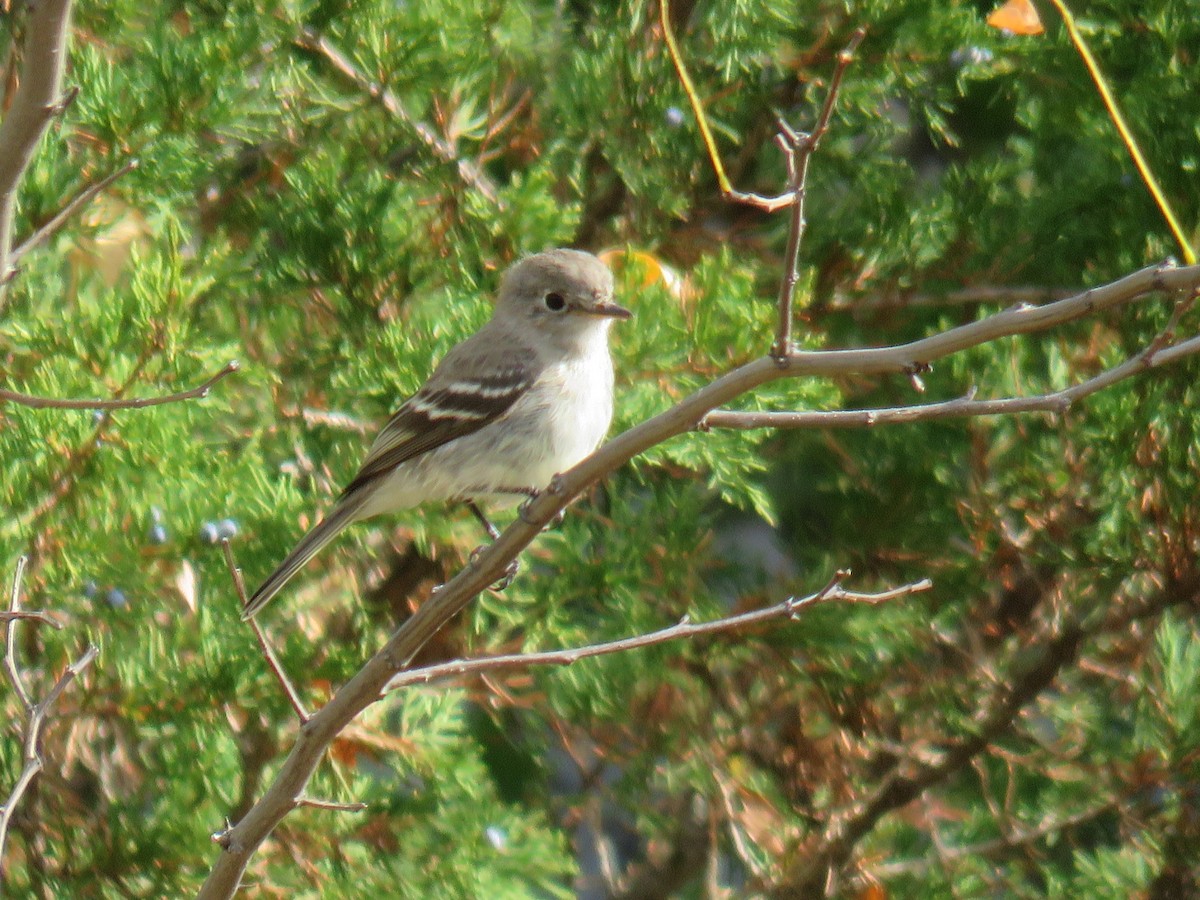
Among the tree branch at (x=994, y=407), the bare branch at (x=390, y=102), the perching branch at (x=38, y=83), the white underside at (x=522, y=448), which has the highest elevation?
the perching branch at (x=38, y=83)

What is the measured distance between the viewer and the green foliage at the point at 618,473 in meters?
2.99

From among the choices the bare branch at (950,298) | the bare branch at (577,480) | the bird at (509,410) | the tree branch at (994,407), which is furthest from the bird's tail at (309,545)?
the tree branch at (994,407)

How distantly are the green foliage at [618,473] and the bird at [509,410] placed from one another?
108 millimetres

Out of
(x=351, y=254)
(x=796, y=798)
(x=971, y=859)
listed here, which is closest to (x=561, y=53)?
(x=351, y=254)

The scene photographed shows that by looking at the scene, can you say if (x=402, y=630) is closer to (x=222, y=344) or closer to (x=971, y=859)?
(x=222, y=344)

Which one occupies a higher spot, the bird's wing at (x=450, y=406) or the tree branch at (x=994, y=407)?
the tree branch at (x=994, y=407)

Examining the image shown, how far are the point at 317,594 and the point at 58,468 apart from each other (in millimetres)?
864

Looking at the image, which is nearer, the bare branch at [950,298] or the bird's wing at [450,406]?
the bird's wing at [450,406]

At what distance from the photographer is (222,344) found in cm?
306

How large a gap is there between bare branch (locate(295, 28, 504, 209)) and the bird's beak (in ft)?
1.10

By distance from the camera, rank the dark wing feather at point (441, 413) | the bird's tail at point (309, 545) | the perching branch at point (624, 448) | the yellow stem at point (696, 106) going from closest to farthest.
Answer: the perching branch at point (624, 448) < the yellow stem at point (696, 106) < the bird's tail at point (309, 545) < the dark wing feather at point (441, 413)

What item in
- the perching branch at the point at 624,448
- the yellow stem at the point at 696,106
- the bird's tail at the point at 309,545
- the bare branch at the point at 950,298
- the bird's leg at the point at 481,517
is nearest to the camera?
the perching branch at the point at 624,448

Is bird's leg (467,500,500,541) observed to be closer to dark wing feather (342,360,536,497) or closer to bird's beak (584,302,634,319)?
dark wing feather (342,360,536,497)

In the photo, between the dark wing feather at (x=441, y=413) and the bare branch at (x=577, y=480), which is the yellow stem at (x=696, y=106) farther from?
the dark wing feather at (x=441, y=413)
